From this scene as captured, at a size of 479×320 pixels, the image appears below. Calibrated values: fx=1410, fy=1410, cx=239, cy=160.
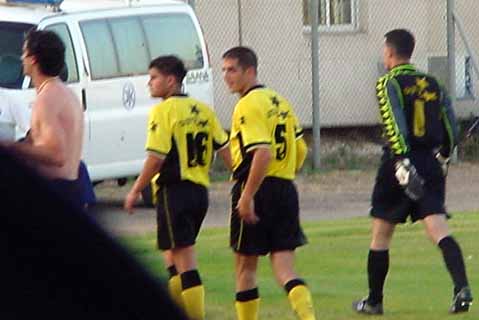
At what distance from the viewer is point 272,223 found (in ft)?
26.0

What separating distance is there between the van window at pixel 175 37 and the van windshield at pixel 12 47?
1.65m

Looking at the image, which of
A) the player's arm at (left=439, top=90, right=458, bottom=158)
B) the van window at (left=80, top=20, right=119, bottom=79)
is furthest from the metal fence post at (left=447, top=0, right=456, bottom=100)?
the player's arm at (left=439, top=90, right=458, bottom=158)

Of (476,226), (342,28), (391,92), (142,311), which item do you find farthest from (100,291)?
(342,28)

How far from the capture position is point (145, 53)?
1552cm

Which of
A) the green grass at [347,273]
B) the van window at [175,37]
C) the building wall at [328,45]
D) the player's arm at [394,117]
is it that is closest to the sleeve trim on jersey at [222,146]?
the player's arm at [394,117]

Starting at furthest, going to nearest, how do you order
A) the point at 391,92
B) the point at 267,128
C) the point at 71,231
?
the point at 391,92
the point at 267,128
the point at 71,231

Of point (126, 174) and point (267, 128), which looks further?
point (126, 174)

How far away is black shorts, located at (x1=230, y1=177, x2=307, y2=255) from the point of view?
26.0 feet

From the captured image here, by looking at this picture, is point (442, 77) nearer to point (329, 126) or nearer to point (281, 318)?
point (329, 126)

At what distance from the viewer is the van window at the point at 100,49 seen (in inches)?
589

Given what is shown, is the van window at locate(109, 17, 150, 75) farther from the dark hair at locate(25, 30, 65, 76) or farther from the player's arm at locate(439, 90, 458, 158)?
the dark hair at locate(25, 30, 65, 76)

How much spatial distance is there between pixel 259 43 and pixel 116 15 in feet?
18.0

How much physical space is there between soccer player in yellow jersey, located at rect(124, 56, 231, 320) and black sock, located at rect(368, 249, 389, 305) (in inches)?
48.8

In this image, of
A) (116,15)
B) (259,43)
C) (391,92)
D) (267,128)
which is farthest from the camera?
(259,43)
